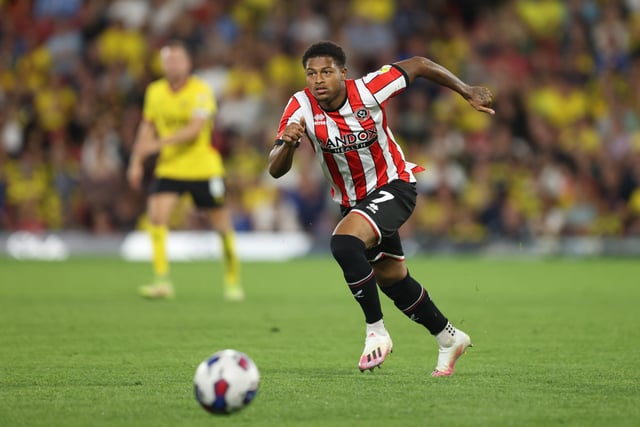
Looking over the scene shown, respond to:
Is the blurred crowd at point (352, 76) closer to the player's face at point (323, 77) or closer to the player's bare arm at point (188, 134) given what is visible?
the player's bare arm at point (188, 134)

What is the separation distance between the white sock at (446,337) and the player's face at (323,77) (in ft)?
5.47

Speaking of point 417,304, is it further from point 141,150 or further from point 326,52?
point 141,150

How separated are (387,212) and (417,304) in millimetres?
629

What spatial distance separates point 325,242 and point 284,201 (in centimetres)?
103

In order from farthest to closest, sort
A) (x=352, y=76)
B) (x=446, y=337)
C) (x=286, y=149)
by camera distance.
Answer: (x=352, y=76), (x=446, y=337), (x=286, y=149)

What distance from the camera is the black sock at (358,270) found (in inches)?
280

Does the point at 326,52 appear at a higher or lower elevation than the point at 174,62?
lower

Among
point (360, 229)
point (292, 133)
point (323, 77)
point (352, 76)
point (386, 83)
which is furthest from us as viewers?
point (352, 76)

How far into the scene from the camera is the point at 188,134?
12.6 metres

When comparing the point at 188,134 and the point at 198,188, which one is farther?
the point at 198,188

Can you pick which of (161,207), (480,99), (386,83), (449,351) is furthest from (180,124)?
(449,351)

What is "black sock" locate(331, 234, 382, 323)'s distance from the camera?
7.11 metres

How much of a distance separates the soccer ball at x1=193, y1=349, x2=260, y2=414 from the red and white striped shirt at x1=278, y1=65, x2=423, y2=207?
2.10m

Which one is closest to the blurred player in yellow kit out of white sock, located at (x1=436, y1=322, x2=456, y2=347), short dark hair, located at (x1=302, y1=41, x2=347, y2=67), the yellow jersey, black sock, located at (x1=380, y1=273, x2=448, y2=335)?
the yellow jersey
